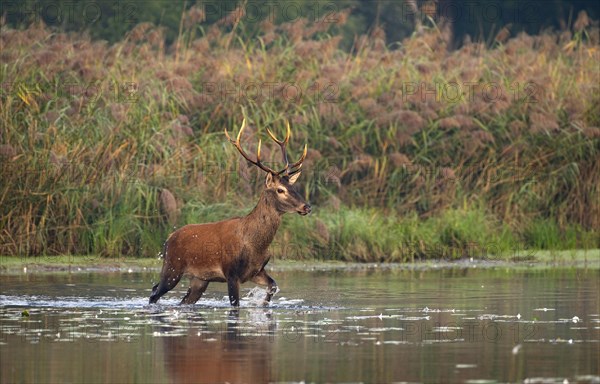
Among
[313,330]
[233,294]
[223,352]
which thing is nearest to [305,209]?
[233,294]

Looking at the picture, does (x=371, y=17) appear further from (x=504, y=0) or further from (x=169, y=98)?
(x=169, y=98)

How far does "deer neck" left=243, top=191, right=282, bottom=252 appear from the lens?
56.7 feet

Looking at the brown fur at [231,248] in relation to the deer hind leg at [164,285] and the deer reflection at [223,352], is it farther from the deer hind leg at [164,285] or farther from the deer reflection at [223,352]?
the deer reflection at [223,352]

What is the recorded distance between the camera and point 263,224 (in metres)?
17.4

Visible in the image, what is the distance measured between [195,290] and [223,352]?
15.0ft

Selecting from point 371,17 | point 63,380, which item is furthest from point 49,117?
point 371,17

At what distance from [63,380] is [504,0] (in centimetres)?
3725

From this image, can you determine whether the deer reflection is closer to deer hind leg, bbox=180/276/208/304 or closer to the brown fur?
Answer: the brown fur

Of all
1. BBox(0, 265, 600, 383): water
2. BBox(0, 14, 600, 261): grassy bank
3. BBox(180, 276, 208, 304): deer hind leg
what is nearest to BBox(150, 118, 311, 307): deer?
BBox(180, 276, 208, 304): deer hind leg

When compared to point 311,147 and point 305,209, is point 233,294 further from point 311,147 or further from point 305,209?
point 311,147

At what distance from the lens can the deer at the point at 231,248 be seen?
17203mm

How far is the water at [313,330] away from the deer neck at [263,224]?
68cm

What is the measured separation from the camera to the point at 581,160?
24984 millimetres

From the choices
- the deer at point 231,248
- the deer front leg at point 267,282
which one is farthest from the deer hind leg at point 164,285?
the deer front leg at point 267,282
